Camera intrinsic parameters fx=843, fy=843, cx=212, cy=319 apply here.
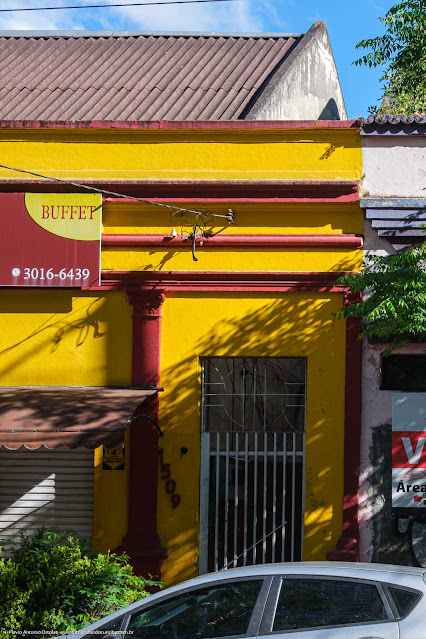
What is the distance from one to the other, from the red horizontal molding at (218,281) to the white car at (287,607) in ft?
17.2

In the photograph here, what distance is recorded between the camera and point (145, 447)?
10203 millimetres

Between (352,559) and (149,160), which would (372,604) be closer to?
(352,559)

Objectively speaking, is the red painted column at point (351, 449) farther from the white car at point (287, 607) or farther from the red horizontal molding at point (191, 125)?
the white car at point (287, 607)

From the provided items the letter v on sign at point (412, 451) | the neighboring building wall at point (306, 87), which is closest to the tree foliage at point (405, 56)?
the neighboring building wall at point (306, 87)

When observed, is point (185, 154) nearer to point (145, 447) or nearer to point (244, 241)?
point (244, 241)

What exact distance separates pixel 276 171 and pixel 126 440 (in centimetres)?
380

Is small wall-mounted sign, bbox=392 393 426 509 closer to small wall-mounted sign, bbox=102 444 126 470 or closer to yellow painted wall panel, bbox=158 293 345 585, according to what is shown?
yellow painted wall panel, bbox=158 293 345 585

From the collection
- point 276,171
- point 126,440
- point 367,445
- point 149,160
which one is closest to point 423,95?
point 276,171

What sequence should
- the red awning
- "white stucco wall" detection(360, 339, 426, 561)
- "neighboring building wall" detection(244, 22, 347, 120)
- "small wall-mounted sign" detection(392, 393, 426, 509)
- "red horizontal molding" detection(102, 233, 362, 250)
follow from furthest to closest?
"neighboring building wall" detection(244, 22, 347, 120) → "red horizontal molding" detection(102, 233, 362, 250) → "white stucco wall" detection(360, 339, 426, 561) → "small wall-mounted sign" detection(392, 393, 426, 509) → the red awning

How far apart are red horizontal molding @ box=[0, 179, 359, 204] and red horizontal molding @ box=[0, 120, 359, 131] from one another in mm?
702

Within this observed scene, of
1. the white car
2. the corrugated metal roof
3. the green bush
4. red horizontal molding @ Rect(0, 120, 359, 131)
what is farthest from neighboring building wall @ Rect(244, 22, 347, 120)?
the white car

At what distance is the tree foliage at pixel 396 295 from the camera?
864cm

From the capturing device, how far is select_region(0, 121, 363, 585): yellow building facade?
10.2 m

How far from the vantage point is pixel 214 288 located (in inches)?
410
